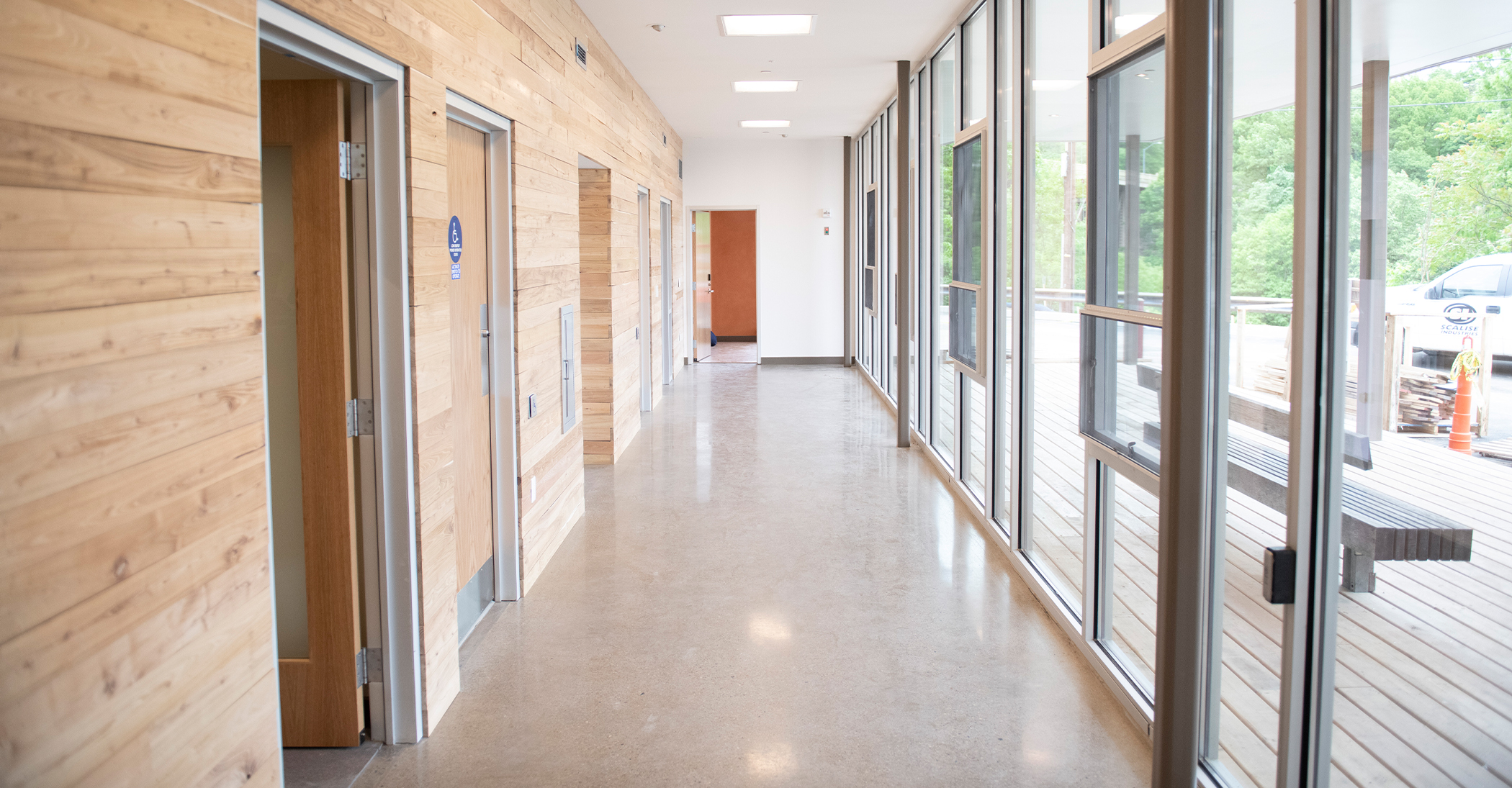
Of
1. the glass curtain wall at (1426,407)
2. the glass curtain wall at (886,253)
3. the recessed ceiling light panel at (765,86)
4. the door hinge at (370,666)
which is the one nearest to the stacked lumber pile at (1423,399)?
the glass curtain wall at (1426,407)

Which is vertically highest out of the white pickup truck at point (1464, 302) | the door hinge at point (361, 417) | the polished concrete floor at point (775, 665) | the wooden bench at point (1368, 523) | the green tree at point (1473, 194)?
the green tree at point (1473, 194)

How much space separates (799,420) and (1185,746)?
670 cm

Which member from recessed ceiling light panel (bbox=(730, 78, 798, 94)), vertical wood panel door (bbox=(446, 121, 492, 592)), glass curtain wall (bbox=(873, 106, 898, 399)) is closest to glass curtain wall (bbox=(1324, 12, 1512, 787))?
vertical wood panel door (bbox=(446, 121, 492, 592))

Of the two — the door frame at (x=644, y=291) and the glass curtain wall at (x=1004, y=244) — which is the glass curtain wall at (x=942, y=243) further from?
the door frame at (x=644, y=291)

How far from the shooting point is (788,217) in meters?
13.4

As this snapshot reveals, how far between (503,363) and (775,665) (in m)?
1.74

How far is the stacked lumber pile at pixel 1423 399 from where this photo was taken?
156 centimetres

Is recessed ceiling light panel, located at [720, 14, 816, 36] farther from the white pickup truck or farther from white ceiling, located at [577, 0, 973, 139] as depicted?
the white pickup truck

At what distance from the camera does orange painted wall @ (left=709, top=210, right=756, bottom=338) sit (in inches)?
675

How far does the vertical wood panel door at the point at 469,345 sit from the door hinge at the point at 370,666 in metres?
0.73

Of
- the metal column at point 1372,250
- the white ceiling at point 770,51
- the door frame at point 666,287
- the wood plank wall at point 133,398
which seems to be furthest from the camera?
the door frame at point 666,287

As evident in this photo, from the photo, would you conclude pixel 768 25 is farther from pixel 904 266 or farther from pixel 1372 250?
pixel 1372 250

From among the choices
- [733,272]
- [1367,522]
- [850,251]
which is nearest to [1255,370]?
[1367,522]

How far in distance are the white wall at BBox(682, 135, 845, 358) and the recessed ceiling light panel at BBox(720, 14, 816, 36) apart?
22.1 ft
